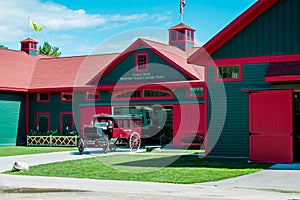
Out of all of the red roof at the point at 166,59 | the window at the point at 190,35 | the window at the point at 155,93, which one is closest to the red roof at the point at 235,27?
the red roof at the point at 166,59

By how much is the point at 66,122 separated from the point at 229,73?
54.2ft

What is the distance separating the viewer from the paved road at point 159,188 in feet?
37.7

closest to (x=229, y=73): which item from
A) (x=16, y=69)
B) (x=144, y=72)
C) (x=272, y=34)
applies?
(x=272, y=34)

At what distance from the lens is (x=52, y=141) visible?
32625 mm

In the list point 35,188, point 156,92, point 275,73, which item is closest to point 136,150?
point 156,92

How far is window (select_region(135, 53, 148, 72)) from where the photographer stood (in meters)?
30.9

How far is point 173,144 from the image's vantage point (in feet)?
94.2

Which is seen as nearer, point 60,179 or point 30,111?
point 60,179

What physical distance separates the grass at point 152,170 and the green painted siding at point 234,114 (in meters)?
1.15

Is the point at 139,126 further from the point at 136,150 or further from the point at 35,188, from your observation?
the point at 35,188

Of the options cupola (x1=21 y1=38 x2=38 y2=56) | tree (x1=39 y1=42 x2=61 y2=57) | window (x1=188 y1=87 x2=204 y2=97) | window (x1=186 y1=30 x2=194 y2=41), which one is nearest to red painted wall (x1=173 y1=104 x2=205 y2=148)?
window (x1=188 y1=87 x2=204 y2=97)

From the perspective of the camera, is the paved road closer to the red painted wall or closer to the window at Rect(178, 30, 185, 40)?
the red painted wall

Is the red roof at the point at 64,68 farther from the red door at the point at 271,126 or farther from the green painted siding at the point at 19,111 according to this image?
the red door at the point at 271,126

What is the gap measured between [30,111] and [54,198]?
2441cm
